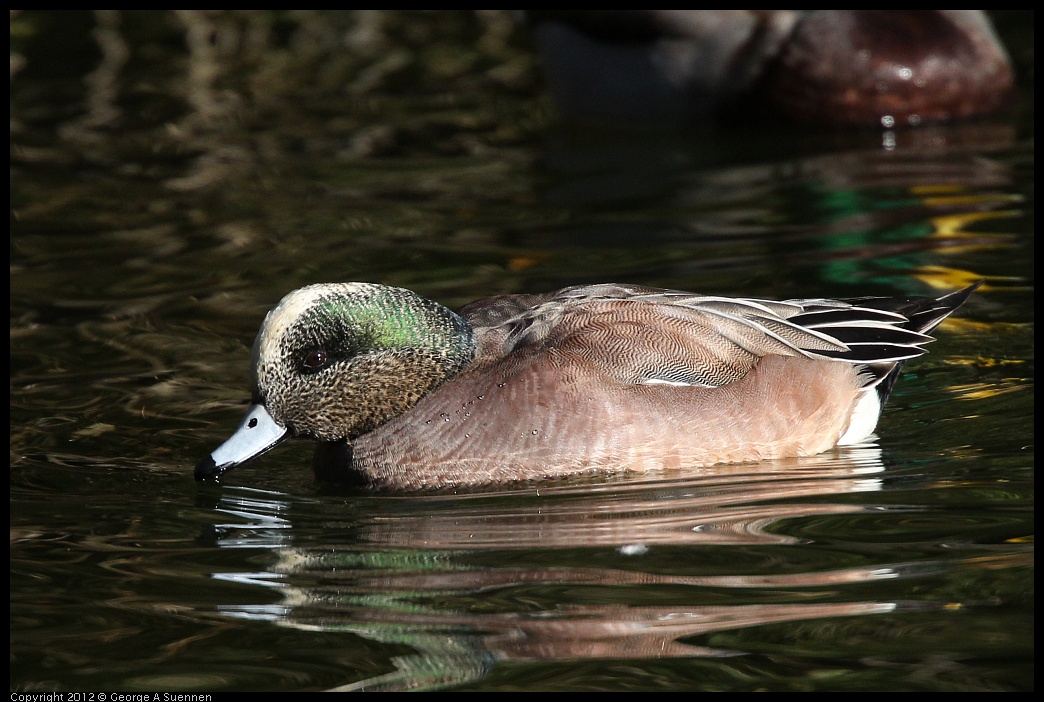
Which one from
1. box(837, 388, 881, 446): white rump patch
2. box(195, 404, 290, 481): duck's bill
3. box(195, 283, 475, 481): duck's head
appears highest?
box(195, 283, 475, 481): duck's head

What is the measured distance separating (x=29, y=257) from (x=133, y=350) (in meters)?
1.75

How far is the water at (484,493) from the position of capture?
3613mm

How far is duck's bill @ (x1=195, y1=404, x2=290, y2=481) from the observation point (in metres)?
4.64

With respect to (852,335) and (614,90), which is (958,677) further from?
(614,90)

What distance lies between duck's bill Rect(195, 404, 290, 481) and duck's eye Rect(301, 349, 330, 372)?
0.62ft

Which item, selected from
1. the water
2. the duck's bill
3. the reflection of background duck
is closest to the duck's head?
the duck's bill

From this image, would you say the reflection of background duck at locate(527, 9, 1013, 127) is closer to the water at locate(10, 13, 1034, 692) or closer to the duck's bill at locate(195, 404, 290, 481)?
the water at locate(10, 13, 1034, 692)

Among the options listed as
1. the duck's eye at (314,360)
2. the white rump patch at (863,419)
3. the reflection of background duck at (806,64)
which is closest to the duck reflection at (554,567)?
the white rump patch at (863,419)

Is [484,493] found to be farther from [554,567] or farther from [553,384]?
[554,567]

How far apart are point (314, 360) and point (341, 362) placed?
10 centimetres

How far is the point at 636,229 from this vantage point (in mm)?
7668

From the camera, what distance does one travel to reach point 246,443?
4.73 m
